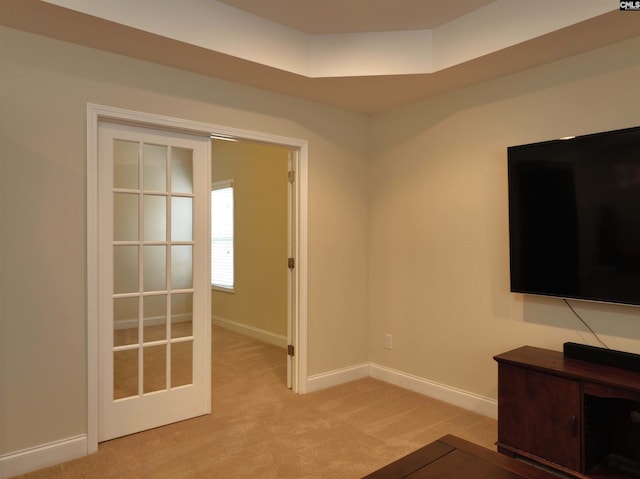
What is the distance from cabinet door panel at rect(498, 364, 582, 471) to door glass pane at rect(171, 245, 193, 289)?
213cm

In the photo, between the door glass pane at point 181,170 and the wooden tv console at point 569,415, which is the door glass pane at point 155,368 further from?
the wooden tv console at point 569,415

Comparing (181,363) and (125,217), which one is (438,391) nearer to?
(181,363)

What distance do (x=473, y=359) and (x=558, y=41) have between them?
2197 millimetres

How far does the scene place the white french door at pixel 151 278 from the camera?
2660 mm

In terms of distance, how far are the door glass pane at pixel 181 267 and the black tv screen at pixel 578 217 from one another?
221 cm

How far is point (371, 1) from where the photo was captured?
256 centimetres

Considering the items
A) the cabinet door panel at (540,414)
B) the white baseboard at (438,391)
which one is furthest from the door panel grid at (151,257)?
the cabinet door panel at (540,414)

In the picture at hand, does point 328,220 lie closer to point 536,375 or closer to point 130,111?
point 130,111

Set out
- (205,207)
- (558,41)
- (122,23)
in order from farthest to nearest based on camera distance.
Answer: (205,207) → (558,41) → (122,23)

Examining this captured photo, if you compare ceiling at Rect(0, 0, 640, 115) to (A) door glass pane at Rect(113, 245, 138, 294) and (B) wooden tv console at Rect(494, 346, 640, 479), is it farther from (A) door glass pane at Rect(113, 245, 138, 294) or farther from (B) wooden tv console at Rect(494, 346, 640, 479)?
(B) wooden tv console at Rect(494, 346, 640, 479)

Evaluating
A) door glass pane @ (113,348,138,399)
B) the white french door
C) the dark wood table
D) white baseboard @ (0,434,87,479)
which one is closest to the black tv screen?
the dark wood table

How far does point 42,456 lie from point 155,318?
95 centimetres

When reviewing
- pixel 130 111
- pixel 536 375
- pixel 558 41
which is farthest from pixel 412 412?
pixel 130 111

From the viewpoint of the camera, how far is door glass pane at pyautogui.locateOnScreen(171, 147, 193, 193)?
9.57 feet
